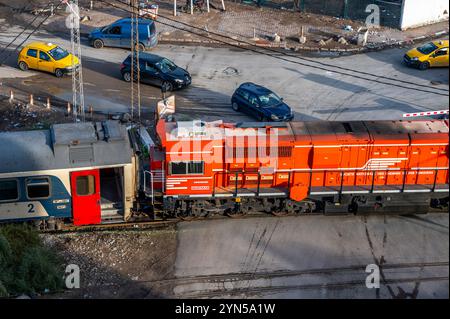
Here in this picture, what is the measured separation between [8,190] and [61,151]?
233cm

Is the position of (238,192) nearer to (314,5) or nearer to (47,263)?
(47,263)

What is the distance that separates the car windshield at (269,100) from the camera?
33.9m

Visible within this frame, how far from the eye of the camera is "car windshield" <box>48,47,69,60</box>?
3894 cm

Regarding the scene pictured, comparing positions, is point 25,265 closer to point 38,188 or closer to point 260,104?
point 38,188

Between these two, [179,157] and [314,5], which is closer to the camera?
[179,157]

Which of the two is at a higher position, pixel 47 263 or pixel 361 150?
pixel 361 150

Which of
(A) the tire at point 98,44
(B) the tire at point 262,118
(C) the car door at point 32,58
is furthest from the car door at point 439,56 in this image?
(C) the car door at point 32,58

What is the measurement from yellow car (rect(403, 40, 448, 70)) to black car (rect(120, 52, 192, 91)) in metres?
14.8

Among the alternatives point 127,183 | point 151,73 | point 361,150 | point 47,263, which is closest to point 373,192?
point 361,150

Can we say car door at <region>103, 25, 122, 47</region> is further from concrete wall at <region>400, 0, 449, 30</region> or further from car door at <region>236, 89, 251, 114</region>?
concrete wall at <region>400, 0, 449, 30</region>

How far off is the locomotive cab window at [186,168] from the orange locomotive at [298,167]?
39 mm

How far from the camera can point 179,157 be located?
24.2m
